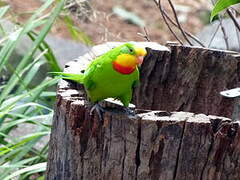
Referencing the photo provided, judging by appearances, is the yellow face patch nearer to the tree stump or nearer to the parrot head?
the parrot head

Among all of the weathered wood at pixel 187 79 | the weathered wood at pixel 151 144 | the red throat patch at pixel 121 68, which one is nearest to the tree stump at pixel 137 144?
the weathered wood at pixel 151 144

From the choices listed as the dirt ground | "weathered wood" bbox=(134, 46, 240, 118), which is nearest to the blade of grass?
"weathered wood" bbox=(134, 46, 240, 118)

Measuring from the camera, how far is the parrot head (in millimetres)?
Answer: 2557

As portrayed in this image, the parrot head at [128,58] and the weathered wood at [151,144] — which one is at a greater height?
the parrot head at [128,58]

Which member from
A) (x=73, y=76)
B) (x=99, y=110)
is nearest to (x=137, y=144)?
(x=99, y=110)

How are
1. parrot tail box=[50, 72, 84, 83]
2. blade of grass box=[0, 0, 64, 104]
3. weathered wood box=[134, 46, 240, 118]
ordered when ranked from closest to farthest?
parrot tail box=[50, 72, 84, 83] < weathered wood box=[134, 46, 240, 118] < blade of grass box=[0, 0, 64, 104]

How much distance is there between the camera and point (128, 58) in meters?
2.55

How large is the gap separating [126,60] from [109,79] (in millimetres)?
108

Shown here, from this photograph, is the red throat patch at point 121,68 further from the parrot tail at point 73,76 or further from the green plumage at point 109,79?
the parrot tail at point 73,76

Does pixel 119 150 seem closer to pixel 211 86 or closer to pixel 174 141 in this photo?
pixel 174 141

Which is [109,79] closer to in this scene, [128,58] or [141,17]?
[128,58]

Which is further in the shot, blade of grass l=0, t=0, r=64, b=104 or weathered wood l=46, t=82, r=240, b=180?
blade of grass l=0, t=0, r=64, b=104

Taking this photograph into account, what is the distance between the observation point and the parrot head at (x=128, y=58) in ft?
8.39

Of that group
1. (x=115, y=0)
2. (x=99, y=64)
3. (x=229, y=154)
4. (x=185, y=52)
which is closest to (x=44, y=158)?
(x=185, y=52)
